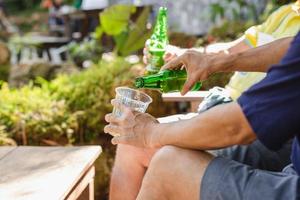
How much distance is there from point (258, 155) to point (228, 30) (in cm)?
346

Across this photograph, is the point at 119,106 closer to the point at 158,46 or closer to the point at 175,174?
the point at 175,174

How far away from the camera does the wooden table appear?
1599 mm

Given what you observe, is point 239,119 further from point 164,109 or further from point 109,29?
point 109,29

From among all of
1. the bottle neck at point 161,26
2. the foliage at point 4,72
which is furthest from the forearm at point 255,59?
the foliage at point 4,72

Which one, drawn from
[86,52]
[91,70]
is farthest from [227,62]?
[86,52]

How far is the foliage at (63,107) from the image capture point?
9.52ft

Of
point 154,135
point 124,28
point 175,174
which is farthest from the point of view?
point 124,28

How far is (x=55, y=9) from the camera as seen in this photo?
11.4m

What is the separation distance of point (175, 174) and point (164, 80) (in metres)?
0.50

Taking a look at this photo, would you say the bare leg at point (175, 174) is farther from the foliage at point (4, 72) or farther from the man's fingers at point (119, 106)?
the foliage at point (4, 72)

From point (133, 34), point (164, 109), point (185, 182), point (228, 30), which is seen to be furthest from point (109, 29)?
point (185, 182)

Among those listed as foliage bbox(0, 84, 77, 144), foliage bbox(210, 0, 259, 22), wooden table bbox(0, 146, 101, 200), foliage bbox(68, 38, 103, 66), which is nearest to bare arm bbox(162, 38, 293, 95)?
wooden table bbox(0, 146, 101, 200)

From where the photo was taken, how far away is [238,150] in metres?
1.79

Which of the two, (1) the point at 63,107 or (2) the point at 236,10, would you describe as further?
(2) the point at 236,10
